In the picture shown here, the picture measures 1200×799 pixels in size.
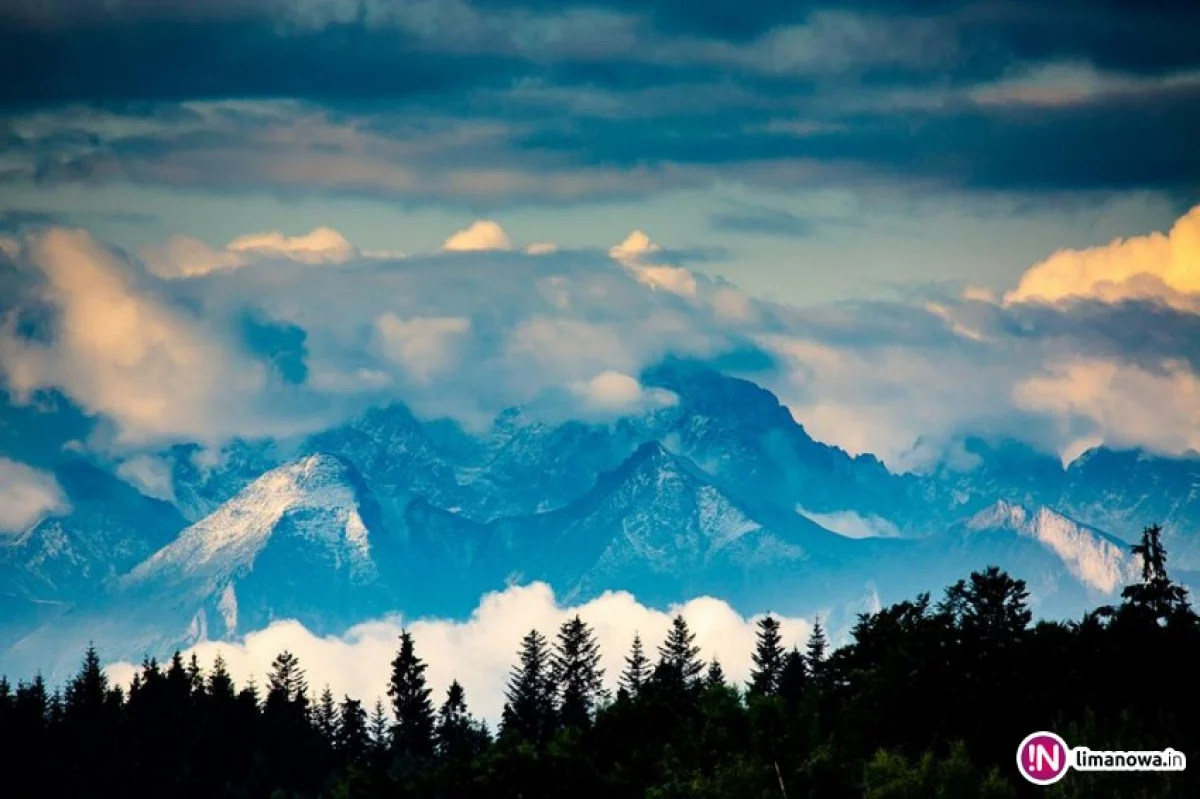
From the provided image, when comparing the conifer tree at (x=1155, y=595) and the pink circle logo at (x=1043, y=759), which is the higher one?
the conifer tree at (x=1155, y=595)

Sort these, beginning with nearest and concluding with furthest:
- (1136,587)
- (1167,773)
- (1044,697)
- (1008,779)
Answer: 1. (1167,773)
2. (1008,779)
3. (1044,697)
4. (1136,587)

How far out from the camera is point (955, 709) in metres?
138

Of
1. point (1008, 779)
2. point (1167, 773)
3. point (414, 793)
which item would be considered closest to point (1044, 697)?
point (1008, 779)

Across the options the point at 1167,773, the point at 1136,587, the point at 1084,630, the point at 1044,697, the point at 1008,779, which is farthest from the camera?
the point at 1136,587

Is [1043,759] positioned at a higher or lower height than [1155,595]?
lower

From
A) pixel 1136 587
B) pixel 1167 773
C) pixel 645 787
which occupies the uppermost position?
pixel 1136 587

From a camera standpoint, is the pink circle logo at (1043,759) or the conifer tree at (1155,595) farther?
the conifer tree at (1155,595)

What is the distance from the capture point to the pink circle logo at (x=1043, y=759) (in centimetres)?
11357

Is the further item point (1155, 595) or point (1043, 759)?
point (1155, 595)

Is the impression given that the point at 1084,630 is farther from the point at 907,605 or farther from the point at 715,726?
the point at 907,605

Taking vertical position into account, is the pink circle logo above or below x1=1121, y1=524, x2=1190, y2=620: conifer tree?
below

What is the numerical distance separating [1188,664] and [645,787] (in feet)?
110

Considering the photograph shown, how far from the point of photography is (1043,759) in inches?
4584

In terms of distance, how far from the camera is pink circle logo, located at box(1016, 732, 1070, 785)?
114m
